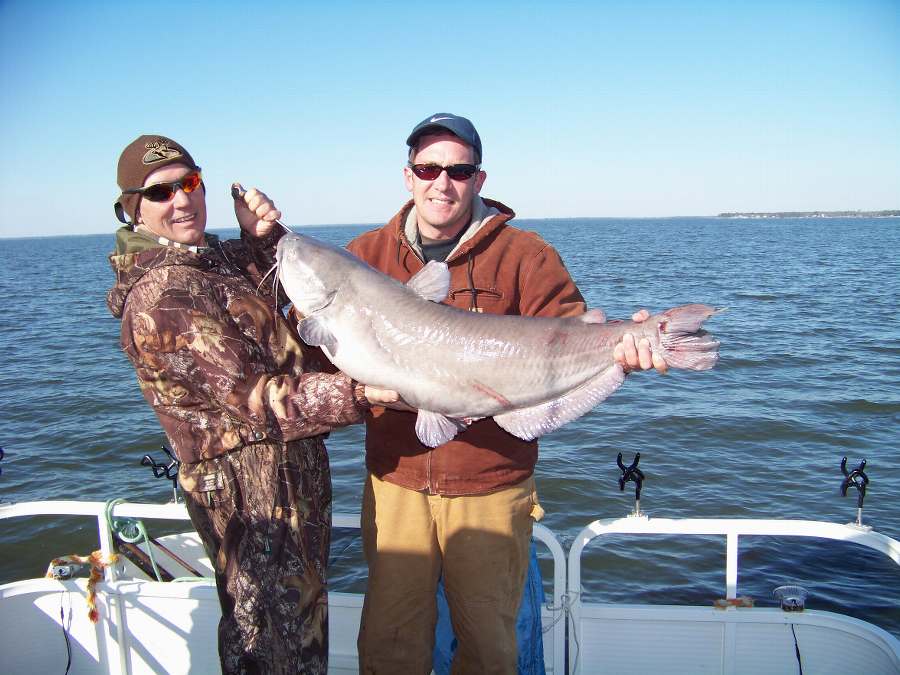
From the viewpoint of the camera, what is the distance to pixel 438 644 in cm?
420

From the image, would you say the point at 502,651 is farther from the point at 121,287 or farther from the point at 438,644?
the point at 121,287

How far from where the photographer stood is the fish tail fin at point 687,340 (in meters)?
3.59

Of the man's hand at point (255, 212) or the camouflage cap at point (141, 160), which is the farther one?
the man's hand at point (255, 212)

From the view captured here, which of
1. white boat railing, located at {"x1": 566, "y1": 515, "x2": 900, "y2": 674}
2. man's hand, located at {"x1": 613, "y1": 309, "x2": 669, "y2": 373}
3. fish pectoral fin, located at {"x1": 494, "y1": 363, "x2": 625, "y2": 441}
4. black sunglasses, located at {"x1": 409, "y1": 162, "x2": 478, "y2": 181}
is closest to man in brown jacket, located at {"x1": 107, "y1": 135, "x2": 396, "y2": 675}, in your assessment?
fish pectoral fin, located at {"x1": 494, "y1": 363, "x2": 625, "y2": 441}

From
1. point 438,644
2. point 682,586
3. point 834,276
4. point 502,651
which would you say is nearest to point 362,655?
point 438,644

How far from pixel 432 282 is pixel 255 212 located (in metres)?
1.14

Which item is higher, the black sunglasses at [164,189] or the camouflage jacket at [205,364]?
the black sunglasses at [164,189]

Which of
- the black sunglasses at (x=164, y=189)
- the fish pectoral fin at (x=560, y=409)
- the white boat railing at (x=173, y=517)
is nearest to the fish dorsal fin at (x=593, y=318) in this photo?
the fish pectoral fin at (x=560, y=409)

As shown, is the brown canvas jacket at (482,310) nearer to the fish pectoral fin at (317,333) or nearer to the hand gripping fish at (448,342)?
the hand gripping fish at (448,342)

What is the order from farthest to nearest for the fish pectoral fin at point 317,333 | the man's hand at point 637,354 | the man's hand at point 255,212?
the man's hand at point 255,212 < the man's hand at point 637,354 < the fish pectoral fin at point 317,333

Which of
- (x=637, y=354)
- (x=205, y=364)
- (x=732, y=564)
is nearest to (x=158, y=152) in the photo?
(x=205, y=364)

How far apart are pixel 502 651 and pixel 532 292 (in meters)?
2.03

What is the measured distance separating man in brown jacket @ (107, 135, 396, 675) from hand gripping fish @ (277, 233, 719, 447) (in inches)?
10.6

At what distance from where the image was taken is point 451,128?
3807mm
